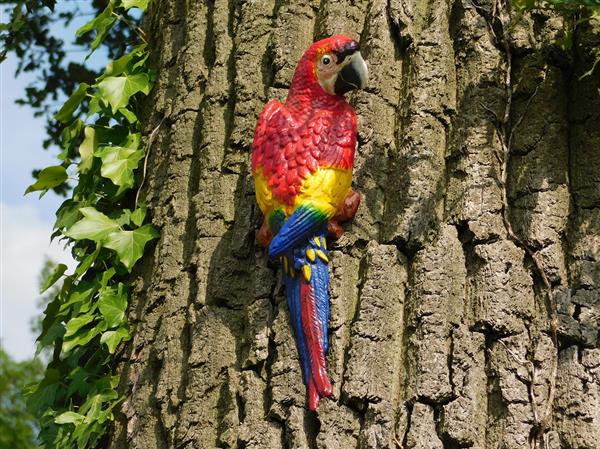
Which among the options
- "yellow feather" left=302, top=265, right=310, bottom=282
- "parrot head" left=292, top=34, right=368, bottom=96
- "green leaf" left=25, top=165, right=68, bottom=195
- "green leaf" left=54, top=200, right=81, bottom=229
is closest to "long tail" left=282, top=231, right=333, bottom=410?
"yellow feather" left=302, top=265, right=310, bottom=282

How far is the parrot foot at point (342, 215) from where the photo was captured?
2.74 metres

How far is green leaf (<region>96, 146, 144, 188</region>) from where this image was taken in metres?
3.28

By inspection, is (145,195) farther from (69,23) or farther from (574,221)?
(69,23)

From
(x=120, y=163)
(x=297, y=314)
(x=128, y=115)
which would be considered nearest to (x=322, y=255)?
(x=297, y=314)

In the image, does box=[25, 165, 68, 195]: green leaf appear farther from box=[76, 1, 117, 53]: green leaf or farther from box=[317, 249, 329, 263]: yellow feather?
box=[317, 249, 329, 263]: yellow feather

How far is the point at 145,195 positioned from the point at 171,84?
1.42 ft

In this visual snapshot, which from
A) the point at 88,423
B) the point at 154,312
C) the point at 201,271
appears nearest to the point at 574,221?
the point at 201,271

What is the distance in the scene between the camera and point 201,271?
292 cm

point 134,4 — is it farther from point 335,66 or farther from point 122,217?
point 335,66

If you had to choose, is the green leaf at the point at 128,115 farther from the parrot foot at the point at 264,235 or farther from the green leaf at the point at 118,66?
the parrot foot at the point at 264,235

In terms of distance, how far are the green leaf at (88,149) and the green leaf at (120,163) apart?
0.06 m

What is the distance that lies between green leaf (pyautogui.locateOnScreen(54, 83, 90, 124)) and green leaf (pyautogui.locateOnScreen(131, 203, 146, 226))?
552 millimetres

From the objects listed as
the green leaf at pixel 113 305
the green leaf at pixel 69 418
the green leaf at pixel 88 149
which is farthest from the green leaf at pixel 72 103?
the green leaf at pixel 69 418

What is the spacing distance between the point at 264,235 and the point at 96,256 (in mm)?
720
